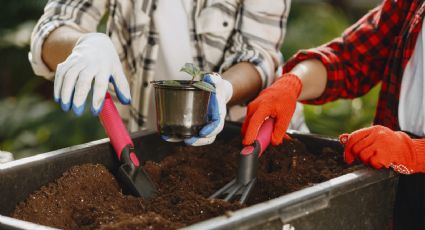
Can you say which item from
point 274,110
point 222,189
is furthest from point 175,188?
point 274,110

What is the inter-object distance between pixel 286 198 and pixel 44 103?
8.95ft

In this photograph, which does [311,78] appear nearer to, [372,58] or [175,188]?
[372,58]

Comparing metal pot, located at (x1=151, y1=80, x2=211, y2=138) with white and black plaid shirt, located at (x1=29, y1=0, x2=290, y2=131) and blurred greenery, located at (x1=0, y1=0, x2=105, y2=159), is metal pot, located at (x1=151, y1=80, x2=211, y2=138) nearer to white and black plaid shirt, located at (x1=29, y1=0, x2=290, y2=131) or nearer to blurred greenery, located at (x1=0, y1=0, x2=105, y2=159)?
white and black plaid shirt, located at (x1=29, y1=0, x2=290, y2=131)

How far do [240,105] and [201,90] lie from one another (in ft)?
1.81

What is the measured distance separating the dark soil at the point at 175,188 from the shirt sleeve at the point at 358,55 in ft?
0.82

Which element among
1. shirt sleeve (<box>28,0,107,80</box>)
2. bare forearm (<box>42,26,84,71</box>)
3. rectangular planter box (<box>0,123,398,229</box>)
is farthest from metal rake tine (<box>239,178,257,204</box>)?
shirt sleeve (<box>28,0,107,80</box>)

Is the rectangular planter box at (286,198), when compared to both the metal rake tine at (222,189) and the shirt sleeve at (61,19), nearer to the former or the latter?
the metal rake tine at (222,189)

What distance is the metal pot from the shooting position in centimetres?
132

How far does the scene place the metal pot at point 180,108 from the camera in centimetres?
132

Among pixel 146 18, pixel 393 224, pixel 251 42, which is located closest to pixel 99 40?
pixel 146 18

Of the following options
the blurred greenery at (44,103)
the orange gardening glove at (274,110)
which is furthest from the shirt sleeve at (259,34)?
the blurred greenery at (44,103)

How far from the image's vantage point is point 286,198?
1.10 meters

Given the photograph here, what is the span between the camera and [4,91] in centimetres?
409

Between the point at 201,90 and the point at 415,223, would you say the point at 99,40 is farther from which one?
the point at 415,223
